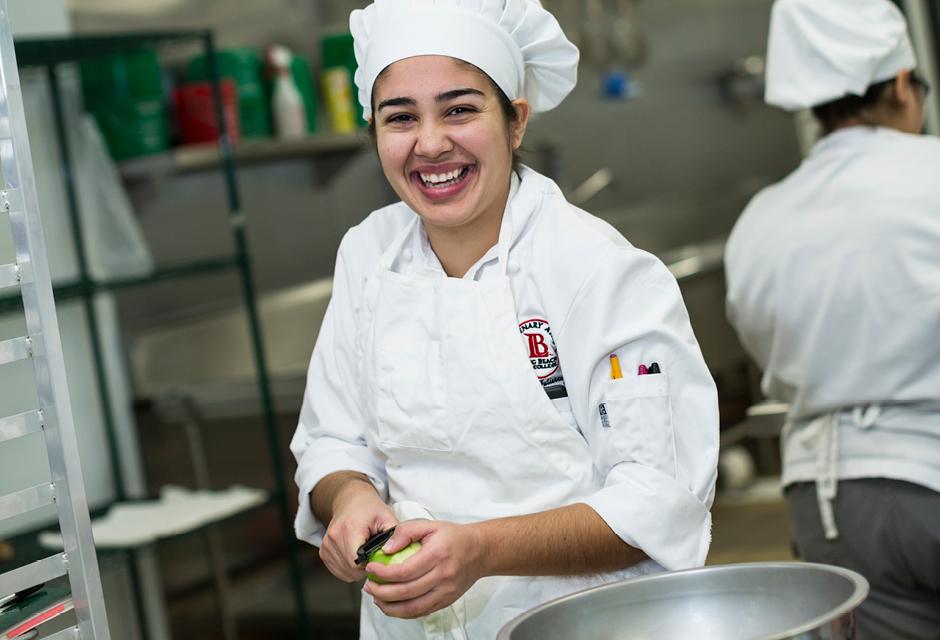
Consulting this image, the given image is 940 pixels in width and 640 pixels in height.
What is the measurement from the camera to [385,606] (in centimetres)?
128

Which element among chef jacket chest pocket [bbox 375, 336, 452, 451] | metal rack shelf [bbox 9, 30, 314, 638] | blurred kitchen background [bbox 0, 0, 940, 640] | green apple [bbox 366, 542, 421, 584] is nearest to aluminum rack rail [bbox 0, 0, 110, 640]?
green apple [bbox 366, 542, 421, 584]

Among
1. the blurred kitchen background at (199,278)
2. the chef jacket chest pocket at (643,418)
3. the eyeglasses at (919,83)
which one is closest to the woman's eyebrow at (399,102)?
the chef jacket chest pocket at (643,418)

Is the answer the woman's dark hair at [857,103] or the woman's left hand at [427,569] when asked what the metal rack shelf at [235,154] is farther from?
the woman's left hand at [427,569]

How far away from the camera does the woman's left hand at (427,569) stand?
1.24m

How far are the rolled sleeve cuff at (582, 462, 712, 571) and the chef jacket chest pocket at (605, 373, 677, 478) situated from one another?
0.7 inches

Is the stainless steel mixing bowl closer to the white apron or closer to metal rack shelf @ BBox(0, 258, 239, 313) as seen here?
the white apron

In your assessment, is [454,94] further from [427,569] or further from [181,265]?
[181,265]

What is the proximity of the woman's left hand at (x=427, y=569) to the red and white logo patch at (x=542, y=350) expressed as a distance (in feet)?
0.71

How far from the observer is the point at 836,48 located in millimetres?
2133

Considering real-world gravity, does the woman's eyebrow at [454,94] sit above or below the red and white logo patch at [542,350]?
above

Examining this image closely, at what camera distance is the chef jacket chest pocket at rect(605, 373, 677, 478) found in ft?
4.33

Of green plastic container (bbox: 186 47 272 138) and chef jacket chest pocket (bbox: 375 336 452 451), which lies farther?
green plastic container (bbox: 186 47 272 138)

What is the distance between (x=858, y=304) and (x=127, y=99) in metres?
2.00

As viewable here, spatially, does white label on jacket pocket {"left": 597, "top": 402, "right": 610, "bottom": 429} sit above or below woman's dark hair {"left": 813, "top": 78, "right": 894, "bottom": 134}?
below
